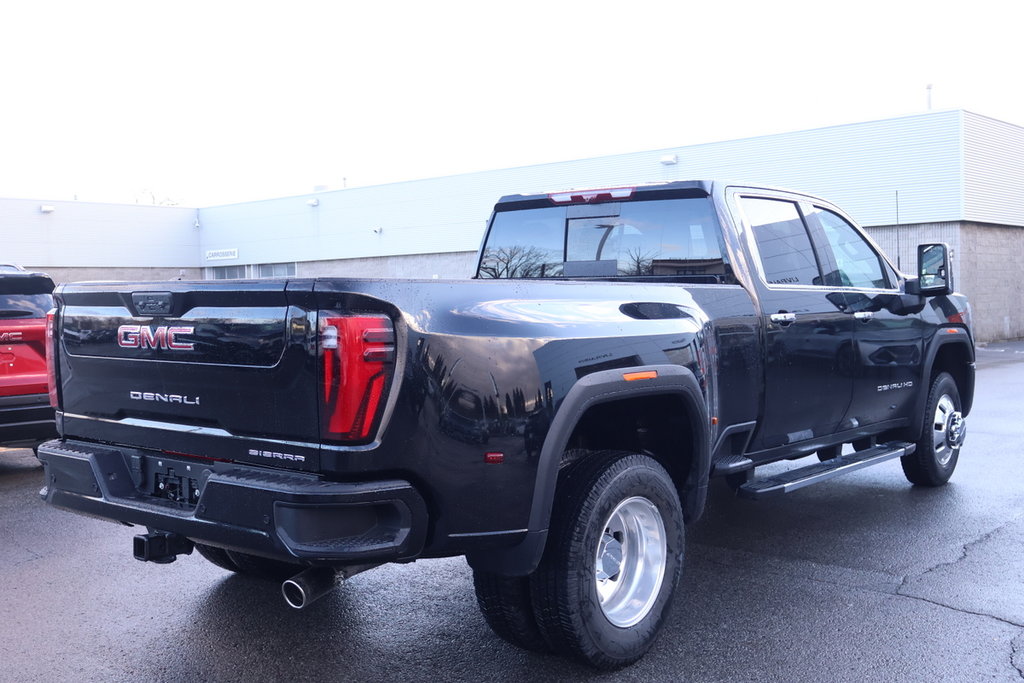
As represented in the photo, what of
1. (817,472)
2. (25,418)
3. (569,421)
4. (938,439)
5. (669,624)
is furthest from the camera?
(25,418)

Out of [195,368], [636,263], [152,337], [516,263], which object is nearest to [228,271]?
[516,263]

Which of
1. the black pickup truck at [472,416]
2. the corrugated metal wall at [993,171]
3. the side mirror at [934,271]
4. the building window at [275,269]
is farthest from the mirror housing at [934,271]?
the building window at [275,269]

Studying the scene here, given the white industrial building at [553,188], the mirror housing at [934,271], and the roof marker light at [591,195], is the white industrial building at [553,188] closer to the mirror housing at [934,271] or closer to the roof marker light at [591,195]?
the mirror housing at [934,271]

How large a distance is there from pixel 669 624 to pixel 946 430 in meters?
3.61

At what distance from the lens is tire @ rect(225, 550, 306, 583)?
186 inches

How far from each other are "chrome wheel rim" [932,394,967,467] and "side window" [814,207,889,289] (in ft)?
3.92

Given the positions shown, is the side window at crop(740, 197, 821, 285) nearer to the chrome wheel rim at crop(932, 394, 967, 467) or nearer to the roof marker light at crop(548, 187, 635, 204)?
the roof marker light at crop(548, 187, 635, 204)

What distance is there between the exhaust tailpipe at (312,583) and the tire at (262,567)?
4.14 feet

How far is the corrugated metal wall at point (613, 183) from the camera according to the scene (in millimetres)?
24188

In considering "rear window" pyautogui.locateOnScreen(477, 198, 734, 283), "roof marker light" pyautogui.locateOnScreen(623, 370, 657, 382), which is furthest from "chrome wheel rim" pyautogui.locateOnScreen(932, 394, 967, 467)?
"roof marker light" pyautogui.locateOnScreen(623, 370, 657, 382)

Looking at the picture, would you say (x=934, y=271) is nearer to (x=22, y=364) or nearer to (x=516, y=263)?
(x=516, y=263)

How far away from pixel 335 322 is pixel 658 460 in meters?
2.02

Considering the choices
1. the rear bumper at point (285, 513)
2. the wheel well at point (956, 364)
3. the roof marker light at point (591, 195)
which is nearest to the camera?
the rear bumper at point (285, 513)

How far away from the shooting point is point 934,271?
20.3 ft
